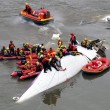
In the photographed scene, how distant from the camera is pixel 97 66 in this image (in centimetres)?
2331

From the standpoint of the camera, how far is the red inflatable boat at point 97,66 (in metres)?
22.7

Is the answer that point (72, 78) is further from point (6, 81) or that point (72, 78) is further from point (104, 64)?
point (6, 81)

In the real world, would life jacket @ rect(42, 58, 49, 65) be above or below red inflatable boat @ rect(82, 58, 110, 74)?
above

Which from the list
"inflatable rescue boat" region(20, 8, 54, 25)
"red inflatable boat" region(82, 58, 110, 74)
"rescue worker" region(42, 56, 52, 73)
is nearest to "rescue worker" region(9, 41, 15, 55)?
"rescue worker" region(42, 56, 52, 73)

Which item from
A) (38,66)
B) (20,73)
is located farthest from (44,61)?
(20,73)

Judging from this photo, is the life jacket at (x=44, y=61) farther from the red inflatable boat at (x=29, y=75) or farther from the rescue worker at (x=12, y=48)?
the rescue worker at (x=12, y=48)

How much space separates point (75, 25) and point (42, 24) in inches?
136

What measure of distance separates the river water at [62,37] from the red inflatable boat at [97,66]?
45 centimetres

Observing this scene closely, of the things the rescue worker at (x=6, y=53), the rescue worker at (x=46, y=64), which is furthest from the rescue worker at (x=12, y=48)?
the rescue worker at (x=46, y=64)

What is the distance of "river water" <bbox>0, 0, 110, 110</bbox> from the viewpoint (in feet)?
64.8

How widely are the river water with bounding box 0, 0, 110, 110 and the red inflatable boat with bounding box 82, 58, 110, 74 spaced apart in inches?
17.7

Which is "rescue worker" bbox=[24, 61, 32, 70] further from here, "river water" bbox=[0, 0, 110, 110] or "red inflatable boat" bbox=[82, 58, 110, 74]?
"red inflatable boat" bbox=[82, 58, 110, 74]

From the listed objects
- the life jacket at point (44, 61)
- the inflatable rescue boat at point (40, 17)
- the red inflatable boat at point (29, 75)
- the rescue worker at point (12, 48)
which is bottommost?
the red inflatable boat at point (29, 75)

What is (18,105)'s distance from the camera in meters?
19.1
